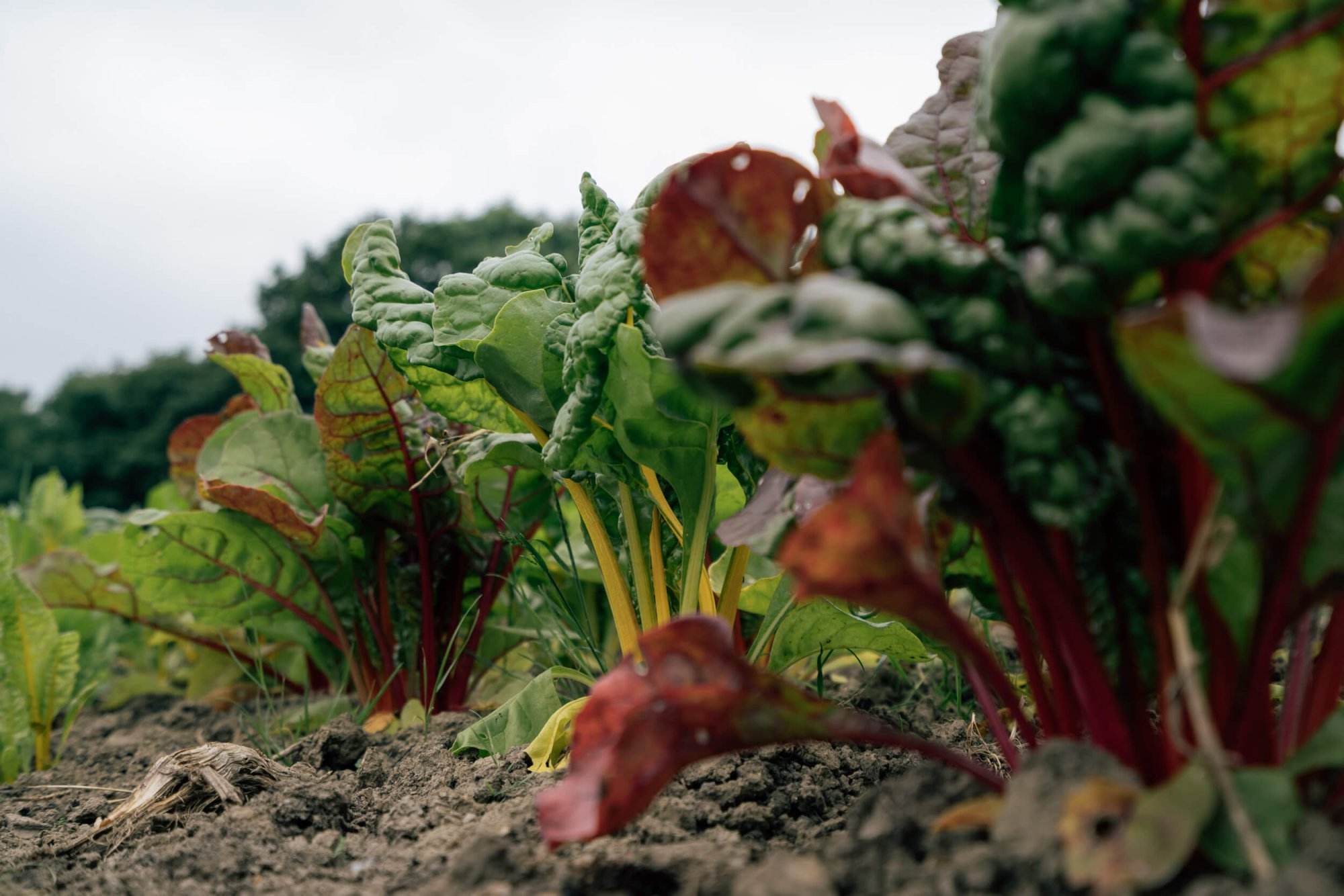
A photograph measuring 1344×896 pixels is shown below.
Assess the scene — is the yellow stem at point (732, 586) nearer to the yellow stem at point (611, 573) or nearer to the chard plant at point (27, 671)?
the yellow stem at point (611, 573)

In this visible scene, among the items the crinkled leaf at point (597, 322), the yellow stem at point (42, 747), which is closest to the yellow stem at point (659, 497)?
the crinkled leaf at point (597, 322)

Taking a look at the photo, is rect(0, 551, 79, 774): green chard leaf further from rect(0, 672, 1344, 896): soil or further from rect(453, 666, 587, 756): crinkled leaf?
rect(453, 666, 587, 756): crinkled leaf

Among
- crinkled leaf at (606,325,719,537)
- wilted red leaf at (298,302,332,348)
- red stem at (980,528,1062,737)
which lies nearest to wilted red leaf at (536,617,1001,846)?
red stem at (980,528,1062,737)

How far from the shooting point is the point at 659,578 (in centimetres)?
146

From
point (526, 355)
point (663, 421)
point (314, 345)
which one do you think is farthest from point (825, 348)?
point (314, 345)

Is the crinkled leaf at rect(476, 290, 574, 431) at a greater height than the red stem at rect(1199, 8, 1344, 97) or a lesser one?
lesser

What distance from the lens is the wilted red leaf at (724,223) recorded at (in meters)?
0.82

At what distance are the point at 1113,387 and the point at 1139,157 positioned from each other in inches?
7.0

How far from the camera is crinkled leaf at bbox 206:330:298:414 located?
7.39 feet

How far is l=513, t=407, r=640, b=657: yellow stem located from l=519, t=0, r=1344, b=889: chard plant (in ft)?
2.12

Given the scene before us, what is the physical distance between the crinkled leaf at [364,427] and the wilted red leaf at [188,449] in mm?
892

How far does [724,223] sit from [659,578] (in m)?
0.75

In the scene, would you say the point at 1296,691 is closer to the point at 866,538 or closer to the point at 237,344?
the point at 866,538

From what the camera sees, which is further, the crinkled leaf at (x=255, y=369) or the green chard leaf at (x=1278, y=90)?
the crinkled leaf at (x=255, y=369)
